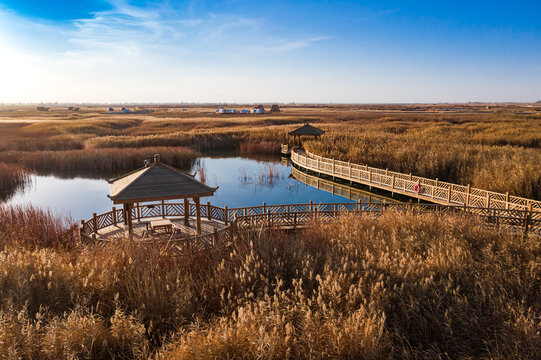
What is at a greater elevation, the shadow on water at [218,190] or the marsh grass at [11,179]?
the marsh grass at [11,179]

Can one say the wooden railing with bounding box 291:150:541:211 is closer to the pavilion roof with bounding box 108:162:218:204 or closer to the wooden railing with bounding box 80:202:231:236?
the wooden railing with bounding box 80:202:231:236

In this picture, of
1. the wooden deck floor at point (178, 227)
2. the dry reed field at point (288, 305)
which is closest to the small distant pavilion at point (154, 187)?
the wooden deck floor at point (178, 227)

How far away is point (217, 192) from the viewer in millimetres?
23875

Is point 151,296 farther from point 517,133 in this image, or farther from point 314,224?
point 517,133

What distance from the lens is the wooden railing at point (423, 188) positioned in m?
15.2

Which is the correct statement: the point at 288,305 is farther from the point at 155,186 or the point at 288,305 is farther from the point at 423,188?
the point at 423,188

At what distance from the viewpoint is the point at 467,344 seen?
5133 millimetres

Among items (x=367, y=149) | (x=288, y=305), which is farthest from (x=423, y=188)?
(x=288, y=305)

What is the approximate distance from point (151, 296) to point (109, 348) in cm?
117

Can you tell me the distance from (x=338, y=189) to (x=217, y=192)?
8.77 meters

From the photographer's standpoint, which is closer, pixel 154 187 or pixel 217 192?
pixel 154 187

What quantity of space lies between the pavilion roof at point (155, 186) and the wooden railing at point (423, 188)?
373 inches

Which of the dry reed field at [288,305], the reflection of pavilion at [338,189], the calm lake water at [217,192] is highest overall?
the dry reed field at [288,305]

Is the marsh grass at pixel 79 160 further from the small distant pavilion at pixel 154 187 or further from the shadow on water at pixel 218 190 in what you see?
the small distant pavilion at pixel 154 187
